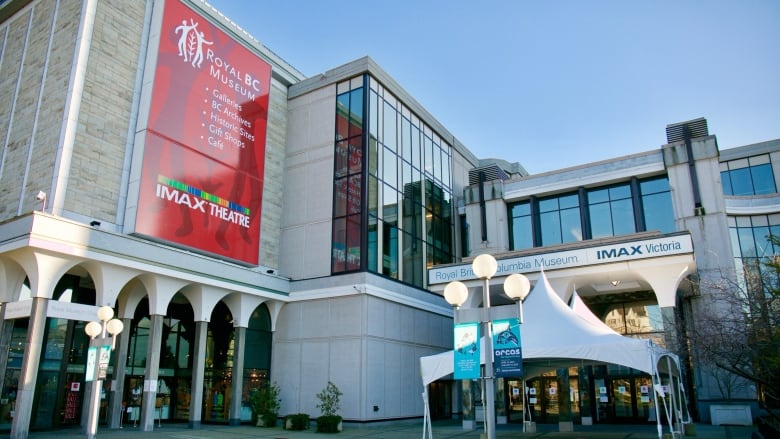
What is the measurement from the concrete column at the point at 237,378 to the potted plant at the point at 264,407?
0.65 metres

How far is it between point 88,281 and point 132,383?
5.33 metres

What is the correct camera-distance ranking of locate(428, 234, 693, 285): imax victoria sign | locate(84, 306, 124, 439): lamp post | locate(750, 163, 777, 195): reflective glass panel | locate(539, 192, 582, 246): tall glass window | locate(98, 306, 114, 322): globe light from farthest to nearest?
1. locate(750, 163, 777, 195): reflective glass panel
2. locate(539, 192, 582, 246): tall glass window
3. locate(428, 234, 693, 285): imax victoria sign
4. locate(98, 306, 114, 322): globe light
5. locate(84, 306, 124, 439): lamp post

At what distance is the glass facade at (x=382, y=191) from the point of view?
2686 centimetres

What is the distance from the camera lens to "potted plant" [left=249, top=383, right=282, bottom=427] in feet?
79.7

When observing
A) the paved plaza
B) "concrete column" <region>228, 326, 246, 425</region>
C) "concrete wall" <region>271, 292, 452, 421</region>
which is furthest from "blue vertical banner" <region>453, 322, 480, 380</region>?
"concrete column" <region>228, 326, 246, 425</region>

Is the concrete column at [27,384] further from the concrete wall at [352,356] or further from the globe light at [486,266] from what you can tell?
the globe light at [486,266]

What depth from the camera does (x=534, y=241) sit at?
3256cm

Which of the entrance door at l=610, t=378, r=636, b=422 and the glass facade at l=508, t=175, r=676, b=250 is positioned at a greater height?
the glass facade at l=508, t=175, r=676, b=250

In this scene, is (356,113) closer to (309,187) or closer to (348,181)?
(348,181)

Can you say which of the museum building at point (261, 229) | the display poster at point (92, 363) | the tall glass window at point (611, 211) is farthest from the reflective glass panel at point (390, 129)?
the display poster at point (92, 363)

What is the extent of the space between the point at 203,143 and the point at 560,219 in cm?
1988

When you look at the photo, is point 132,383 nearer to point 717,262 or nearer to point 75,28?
point 75,28

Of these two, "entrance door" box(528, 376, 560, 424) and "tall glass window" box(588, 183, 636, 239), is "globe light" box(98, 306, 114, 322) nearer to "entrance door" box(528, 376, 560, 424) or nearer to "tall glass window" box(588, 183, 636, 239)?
"entrance door" box(528, 376, 560, 424)

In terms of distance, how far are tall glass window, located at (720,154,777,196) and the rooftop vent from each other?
6008 mm
